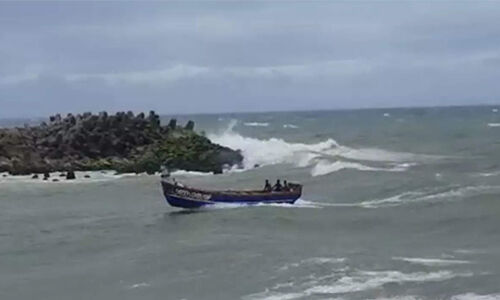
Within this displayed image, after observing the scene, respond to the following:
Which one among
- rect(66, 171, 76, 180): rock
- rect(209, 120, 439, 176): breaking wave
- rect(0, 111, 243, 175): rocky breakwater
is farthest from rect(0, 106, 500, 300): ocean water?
rect(209, 120, 439, 176): breaking wave

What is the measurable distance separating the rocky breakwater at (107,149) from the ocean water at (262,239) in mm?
2196

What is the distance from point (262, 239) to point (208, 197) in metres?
8.71

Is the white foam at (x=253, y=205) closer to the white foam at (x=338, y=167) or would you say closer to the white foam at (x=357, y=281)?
the white foam at (x=357, y=281)

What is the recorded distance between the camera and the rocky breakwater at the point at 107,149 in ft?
184

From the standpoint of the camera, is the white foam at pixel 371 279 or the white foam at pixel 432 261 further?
the white foam at pixel 432 261

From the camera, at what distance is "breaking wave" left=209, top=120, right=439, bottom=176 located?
58847 millimetres

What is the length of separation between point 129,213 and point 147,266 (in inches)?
490

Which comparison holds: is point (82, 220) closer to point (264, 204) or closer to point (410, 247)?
point (264, 204)

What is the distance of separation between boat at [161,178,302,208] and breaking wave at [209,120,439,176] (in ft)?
52.2

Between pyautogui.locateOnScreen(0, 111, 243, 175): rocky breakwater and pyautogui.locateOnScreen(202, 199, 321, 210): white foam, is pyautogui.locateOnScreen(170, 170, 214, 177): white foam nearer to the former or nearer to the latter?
pyautogui.locateOnScreen(0, 111, 243, 175): rocky breakwater

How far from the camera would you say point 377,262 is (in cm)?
2589

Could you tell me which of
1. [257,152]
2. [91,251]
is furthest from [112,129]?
[91,251]

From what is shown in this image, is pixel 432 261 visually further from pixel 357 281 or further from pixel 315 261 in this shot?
pixel 357 281

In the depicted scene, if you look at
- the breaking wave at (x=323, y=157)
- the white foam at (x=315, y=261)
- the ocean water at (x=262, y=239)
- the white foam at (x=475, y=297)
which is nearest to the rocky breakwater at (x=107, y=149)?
the ocean water at (x=262, y=239)
